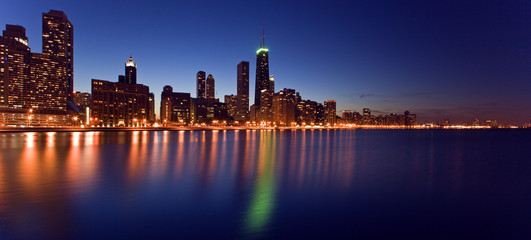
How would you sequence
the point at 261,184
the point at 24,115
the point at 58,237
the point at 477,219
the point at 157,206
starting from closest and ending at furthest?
the point at 58,237 < the point at 477,219 < the point at 157,206 < the point at 261,184 < the point at 24,115

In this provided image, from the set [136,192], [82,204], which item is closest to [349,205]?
[136,192]

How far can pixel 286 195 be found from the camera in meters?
13.4

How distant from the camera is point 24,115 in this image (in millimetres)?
151250

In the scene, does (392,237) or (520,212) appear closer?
(392,237)

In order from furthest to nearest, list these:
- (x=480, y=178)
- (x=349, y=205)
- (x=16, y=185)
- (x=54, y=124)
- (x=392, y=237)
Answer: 1. (x=54, y=124)
2. (x=480, y=178)
3. (x=16, y=185)
4. (x=349, y=205)
5. (x=392, y=237)

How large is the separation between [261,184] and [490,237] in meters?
10.5

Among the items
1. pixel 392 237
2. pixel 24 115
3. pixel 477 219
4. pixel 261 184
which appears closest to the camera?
pixel 392 237

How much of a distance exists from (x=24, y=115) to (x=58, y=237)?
194728 mm

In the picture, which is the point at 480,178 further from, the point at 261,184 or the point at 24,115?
the point at 24,115

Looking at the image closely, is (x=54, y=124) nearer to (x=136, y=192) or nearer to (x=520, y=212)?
(x=136, y=192)

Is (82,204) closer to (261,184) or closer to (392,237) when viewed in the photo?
(261,184)

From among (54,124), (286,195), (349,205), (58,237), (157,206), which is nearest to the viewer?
(58,237)

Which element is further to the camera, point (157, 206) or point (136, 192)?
point (136, 192)

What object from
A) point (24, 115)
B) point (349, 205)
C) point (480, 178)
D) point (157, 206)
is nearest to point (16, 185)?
point (157, 206)
